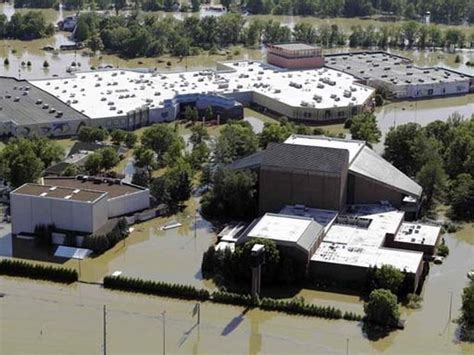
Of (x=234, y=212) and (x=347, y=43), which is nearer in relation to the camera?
(x=234, y=212)

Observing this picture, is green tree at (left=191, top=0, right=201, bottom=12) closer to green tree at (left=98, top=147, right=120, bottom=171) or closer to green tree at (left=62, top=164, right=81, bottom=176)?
green tree at (left=98, top=147, right=120, bottom=171)

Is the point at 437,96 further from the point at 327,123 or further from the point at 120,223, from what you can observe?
the point at 120,223

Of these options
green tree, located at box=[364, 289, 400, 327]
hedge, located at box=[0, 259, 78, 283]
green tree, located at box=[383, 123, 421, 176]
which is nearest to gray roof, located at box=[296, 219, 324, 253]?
green tree, located at box=[364, 289, 400, 327]

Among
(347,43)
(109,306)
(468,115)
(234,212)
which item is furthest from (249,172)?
(347,43)

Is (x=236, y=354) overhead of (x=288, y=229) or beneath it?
beneath

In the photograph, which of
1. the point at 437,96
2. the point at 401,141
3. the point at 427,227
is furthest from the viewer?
the point at 437,96

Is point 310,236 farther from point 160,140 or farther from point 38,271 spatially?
point 160,140

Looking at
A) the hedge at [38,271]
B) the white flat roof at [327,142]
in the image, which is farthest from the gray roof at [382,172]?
the hedge at [38,271]

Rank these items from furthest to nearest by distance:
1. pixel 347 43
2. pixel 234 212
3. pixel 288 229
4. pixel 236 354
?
pixel 347 43, pixel 234 212, pixel 288 229, pixel 236 354
